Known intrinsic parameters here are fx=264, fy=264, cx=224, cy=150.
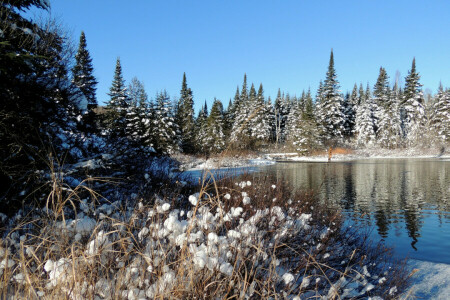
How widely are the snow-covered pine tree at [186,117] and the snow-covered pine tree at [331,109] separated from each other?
72.9ft

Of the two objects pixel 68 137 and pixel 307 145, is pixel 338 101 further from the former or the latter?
pixel 68 137

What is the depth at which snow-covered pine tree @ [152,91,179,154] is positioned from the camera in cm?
3048

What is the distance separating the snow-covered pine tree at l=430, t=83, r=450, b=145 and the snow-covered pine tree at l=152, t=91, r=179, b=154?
40.8 meters

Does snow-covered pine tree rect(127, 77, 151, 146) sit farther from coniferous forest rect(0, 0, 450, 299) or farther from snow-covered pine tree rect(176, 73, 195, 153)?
coniferous forest rect(0, 0, 450, 299)

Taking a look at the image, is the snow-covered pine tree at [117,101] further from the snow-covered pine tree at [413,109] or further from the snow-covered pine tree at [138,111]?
the snow-covered pine tree at [413,109]

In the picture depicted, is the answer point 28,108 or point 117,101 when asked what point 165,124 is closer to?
point 117,101

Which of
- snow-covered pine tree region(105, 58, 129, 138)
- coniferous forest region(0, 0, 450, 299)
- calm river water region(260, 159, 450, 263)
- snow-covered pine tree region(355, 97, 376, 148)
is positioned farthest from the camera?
snow-covered pine tree region(355, 97, 376, 148)

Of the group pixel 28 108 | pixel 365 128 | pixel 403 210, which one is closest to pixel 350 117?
pixel 365 128

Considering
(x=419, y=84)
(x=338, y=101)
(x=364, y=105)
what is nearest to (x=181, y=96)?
(x=338, y=101)

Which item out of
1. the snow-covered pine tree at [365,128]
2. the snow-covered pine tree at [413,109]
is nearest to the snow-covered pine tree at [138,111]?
the snow-covered pine tree at [365,128]

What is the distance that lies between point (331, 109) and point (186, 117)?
24.9 metres

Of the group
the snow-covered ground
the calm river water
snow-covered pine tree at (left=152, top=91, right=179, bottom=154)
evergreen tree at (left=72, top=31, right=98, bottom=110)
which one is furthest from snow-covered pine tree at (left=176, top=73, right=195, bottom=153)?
the snow-covered ground

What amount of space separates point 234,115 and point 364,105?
2443 cm

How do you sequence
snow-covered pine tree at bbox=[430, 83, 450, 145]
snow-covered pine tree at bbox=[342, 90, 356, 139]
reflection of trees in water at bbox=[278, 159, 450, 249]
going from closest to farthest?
reflection of trees in water at bbox=[278, 159, 450, 249] < snow-covered pine tree at bbox=[430, 83, 450, 145] < snow-covered pine tree at bbox=[342, 90, 356, 139]
